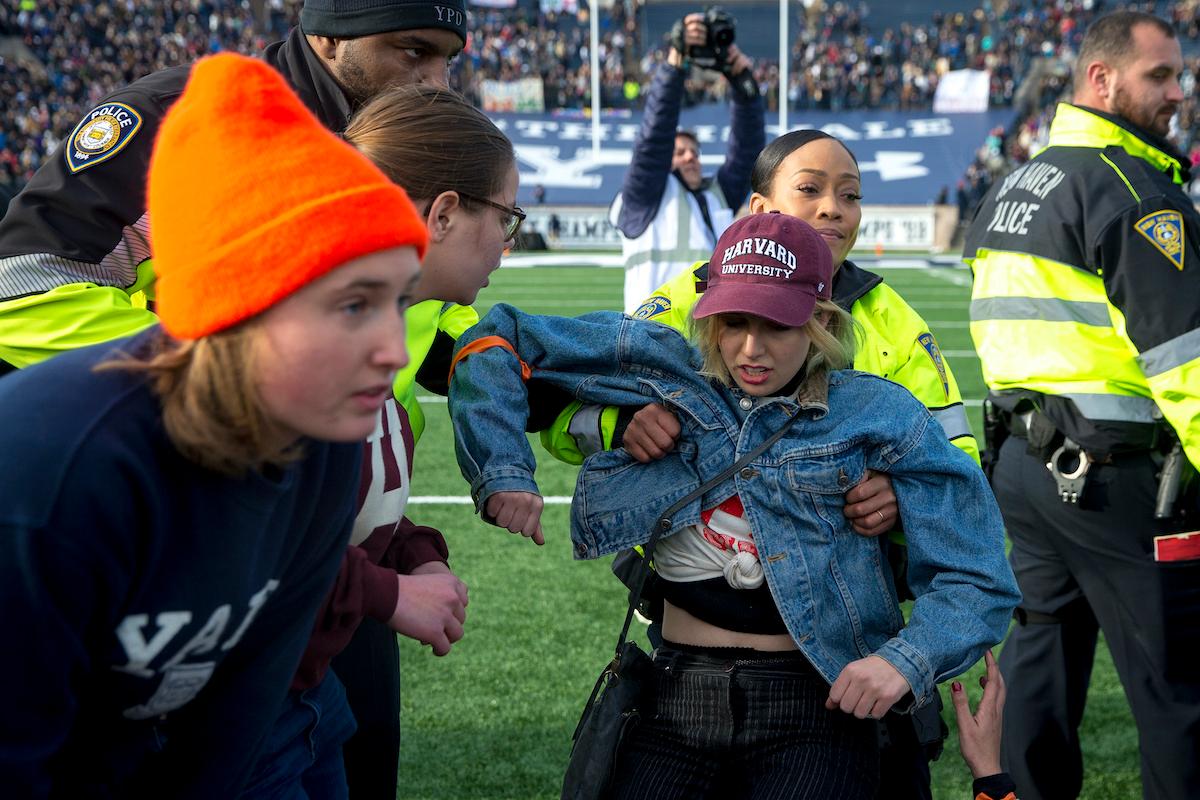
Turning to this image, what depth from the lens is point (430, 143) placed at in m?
2.06

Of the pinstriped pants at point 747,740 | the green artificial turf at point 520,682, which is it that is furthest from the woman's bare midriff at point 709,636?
the green artificial turf at point 520,682

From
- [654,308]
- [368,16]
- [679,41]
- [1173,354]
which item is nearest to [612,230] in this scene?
[679,41]

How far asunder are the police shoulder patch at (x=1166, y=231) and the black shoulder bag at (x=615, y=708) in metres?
1.56

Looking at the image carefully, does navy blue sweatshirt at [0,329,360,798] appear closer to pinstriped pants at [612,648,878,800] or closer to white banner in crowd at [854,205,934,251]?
pinstriped pants at [612,648,878,800]

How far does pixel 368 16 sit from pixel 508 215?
617 mm

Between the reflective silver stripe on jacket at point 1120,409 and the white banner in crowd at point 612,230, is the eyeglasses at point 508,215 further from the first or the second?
the white banner in crowd at point 612,230

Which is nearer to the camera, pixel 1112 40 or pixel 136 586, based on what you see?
pixel 136 586

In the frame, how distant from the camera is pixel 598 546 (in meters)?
2.41

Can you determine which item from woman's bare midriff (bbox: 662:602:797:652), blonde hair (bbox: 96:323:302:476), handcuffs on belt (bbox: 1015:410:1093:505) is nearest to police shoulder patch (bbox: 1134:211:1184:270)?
handcuffs on belt (bbox: 1015:410:1093:505)

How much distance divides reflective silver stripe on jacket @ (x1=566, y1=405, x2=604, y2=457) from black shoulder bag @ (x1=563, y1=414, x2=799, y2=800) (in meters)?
0.23

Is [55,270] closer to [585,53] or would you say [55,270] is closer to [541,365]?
[541,365]

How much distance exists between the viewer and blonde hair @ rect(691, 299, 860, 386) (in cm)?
236

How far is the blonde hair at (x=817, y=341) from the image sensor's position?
2.36 meters

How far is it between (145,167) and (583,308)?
1429 centimetres
